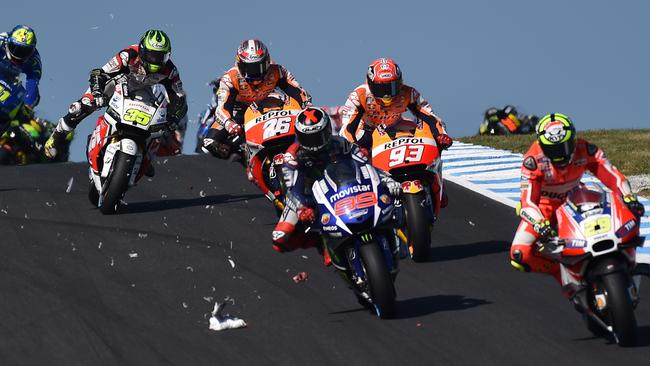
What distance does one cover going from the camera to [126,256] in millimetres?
13516

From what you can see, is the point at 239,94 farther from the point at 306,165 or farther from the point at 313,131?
the point at 313,131

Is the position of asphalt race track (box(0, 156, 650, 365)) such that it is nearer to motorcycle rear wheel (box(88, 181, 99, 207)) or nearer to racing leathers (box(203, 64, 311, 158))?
motorcycle rear wheel (box(88, 181, 99, 207))

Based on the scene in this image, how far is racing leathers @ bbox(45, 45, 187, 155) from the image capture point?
639 inches

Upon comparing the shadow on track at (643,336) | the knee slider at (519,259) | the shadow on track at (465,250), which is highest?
the knee slider at (519,259)

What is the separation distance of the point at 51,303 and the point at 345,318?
8.05 feet

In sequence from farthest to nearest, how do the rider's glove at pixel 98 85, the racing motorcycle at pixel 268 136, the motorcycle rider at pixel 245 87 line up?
1. the rider's glove at pixel 98 85
2. the motorcycle rider at pixel 245 87
3. the racing motorcycle at pixel 268 136

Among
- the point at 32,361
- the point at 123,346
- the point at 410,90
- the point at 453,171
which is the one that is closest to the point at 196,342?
the point at 123,346

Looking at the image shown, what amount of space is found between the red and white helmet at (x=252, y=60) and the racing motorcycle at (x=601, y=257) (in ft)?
21.3

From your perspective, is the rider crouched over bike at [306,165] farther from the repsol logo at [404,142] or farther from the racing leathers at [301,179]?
the repsol logo at [404,142]

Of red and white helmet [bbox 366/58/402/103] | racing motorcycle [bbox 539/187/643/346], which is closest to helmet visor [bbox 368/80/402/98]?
red and white helmet [bbox 366/58/402/103]

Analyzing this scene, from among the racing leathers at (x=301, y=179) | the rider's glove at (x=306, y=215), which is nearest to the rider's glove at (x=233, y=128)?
the racing leathers at (x=301, y=179)

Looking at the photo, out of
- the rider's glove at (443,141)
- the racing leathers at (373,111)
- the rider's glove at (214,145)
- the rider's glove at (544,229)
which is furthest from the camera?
the rider's glove at (214,145)

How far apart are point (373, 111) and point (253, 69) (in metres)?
1.76

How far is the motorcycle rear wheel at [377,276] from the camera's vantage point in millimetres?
10523
